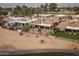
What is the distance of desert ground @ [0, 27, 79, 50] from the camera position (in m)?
4.48

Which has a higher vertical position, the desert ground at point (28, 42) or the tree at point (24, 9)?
the tree at point (24, 9)

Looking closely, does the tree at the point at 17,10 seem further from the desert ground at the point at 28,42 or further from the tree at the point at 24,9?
the desert ground at the point at 28,42

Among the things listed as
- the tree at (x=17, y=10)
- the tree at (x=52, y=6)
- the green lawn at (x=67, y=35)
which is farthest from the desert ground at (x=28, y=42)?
the tree at (x=52, y=6)

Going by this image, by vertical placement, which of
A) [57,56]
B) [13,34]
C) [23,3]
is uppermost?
[23,3]

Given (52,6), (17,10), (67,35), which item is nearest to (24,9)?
(17,10)

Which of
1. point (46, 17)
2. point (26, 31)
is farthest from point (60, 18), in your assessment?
point (26, 31)

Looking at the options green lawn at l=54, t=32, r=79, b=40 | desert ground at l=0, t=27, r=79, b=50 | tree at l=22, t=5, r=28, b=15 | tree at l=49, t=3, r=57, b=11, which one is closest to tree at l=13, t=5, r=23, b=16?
tree at l=22, t=5, r=28, b=15

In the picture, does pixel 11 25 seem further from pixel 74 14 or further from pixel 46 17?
pixel 74 14

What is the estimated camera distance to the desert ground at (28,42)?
4.48 metres

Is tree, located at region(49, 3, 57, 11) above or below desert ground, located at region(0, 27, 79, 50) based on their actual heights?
above

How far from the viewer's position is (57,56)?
4.49 meters

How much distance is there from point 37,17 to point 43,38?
0.87 ft

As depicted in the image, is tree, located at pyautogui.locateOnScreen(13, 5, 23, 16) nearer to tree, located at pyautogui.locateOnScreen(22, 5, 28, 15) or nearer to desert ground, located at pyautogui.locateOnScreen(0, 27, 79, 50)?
tree, located at pyautogui.locateOnScreen(22, 5, 28, 15)

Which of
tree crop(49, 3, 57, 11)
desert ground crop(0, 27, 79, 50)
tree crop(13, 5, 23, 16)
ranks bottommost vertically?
desert ground crop(0, 27, 79, 50)
